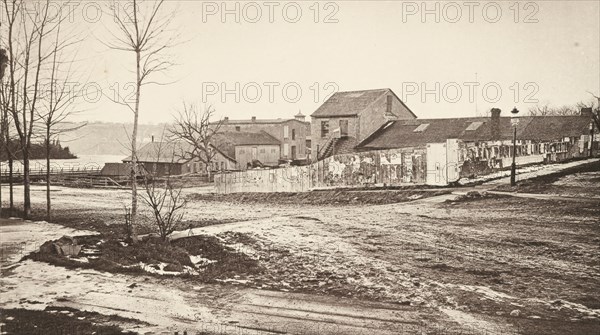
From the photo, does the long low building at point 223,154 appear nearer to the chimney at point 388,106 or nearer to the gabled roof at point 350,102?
the gabled roof at point 350,102

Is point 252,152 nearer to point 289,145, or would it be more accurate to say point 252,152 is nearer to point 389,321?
point 289,145

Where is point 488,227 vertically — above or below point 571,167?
below

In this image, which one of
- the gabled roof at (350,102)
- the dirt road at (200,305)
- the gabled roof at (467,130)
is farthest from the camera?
the gabled roof at (350,102)

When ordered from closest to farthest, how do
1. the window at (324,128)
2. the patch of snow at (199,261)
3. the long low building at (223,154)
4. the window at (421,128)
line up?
1. the patch of snow at (199,261)
2. the window at (421,128)
3. the window at (324,128)
4. the long low building at (223,154)

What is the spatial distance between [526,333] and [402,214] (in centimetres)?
1002

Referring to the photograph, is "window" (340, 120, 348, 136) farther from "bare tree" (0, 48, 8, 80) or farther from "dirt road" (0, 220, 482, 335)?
"dirt road" (0, 220, 482, 335)

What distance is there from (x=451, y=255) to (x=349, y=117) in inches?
1096

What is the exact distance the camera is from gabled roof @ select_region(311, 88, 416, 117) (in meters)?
38.6

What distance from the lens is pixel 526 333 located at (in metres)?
6.92

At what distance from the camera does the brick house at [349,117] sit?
125ft

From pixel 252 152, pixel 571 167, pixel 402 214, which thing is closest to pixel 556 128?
pixel 571 167

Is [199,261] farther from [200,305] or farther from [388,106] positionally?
→ [388,106]

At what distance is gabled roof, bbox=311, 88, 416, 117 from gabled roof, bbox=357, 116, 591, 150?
2522 mm

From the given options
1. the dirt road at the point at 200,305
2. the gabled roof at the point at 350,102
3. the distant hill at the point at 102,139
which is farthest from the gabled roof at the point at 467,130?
the distant hill at the point at 102,139
